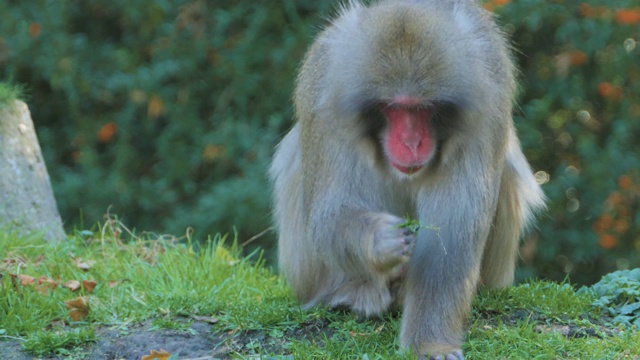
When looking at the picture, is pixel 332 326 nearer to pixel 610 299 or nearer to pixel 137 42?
pixel 610 299

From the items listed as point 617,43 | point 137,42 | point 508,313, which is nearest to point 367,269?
point 508,313

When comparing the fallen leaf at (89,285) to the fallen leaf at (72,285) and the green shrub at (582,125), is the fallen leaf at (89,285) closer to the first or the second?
A: the fallen leaf at (72,285)

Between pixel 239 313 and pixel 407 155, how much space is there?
1424 millimetres

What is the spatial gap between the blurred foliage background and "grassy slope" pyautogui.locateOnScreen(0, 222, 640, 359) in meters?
3.17

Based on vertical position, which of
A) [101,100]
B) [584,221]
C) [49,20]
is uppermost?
[49,20]

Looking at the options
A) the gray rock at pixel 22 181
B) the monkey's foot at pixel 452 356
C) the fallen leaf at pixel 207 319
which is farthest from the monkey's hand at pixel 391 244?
the gray rock at pixel 22 181

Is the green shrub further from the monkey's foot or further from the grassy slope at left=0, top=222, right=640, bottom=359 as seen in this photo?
the monkey's foot

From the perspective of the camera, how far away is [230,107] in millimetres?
10398

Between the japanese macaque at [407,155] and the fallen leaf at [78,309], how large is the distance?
1217 millimetres

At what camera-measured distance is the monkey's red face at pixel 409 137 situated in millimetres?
4637

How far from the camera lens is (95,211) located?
10258mm

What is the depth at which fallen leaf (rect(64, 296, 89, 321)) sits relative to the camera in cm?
564

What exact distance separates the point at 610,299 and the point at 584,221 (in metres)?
3.93

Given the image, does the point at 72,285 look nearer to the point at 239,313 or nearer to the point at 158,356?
the point at 239,313
